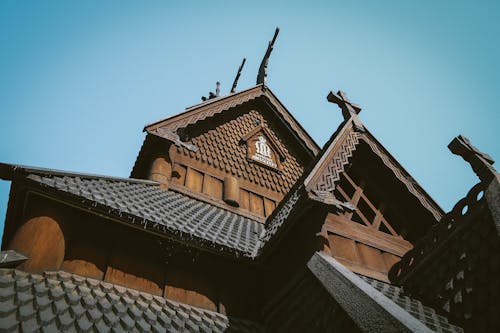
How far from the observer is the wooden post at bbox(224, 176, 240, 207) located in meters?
8.18

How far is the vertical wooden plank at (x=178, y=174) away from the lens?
7.95 metres

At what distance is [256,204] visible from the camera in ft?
28.8

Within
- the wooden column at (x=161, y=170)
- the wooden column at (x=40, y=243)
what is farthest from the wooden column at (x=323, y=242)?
the wooden column at (x=161, y=170)

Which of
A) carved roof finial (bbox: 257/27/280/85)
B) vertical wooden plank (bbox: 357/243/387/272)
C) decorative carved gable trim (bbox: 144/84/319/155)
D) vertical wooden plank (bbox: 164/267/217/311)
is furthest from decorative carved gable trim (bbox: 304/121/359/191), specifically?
carved roof finial (bbox: 257/27/280/85)

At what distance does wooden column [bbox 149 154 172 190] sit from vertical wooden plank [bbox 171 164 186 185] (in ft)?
0.69

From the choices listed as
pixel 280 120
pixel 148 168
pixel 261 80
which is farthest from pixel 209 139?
pixel 261 80

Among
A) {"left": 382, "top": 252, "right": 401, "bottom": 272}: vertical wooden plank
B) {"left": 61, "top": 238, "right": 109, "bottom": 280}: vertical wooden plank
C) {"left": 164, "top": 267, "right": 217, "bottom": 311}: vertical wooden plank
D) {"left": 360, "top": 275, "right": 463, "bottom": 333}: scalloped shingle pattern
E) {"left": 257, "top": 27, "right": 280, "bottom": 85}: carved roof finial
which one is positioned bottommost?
{"left": 164, "top": 267, "right": 217, "bottom": 311}: vertical wooden plank

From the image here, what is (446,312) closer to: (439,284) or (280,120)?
(439,284)

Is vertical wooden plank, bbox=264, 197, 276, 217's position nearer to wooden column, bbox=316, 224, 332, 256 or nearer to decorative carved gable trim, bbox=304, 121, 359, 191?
decorative carved gable trim, bbox=304, 121, 359, 191

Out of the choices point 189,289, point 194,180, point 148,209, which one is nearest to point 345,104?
point 194,180

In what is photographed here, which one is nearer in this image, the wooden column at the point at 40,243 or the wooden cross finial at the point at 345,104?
the wooden column at the point at 40,243

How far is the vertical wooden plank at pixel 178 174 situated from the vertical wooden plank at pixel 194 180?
4.3 inches

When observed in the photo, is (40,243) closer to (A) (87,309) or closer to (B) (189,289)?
(A) (87,309)

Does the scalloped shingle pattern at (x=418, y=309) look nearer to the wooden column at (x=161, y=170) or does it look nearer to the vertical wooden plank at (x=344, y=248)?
the vertical wooden plank at (x=344, y=248)
